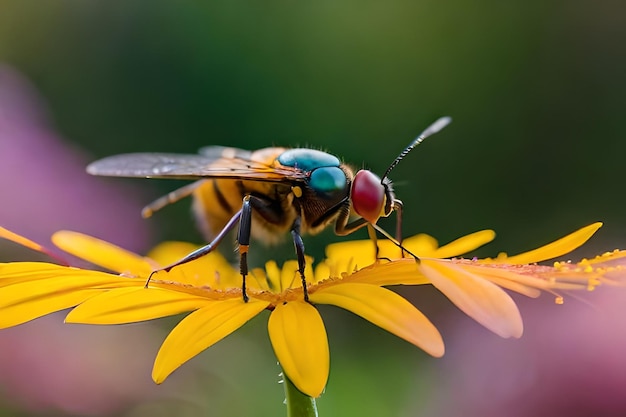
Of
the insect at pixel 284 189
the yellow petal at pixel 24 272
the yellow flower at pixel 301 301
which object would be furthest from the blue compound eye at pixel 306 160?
the yellow petal at pixel 24 272

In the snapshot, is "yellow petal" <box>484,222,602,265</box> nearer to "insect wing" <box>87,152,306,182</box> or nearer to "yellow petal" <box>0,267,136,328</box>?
"insect wing" <box>87,152,306,182</box>

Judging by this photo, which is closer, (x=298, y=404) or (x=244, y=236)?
(x=298, y=404)

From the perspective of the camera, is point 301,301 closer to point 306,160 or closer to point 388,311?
point 388,311

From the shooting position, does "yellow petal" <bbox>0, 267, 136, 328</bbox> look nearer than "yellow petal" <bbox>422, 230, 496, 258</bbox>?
Yes

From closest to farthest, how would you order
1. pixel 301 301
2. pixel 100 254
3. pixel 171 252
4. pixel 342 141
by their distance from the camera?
pixel 301 301 → pixel 100 254 → pixel 171 252 → pixel 342 141

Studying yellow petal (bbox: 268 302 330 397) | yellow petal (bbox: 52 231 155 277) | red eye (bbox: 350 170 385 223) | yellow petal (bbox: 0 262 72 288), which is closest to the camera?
yellow petal (bbox: 268 302 330 397)

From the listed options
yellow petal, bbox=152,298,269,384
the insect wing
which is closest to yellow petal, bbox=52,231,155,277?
the insect wing

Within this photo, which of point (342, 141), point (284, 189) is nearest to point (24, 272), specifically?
point (284, 189)
